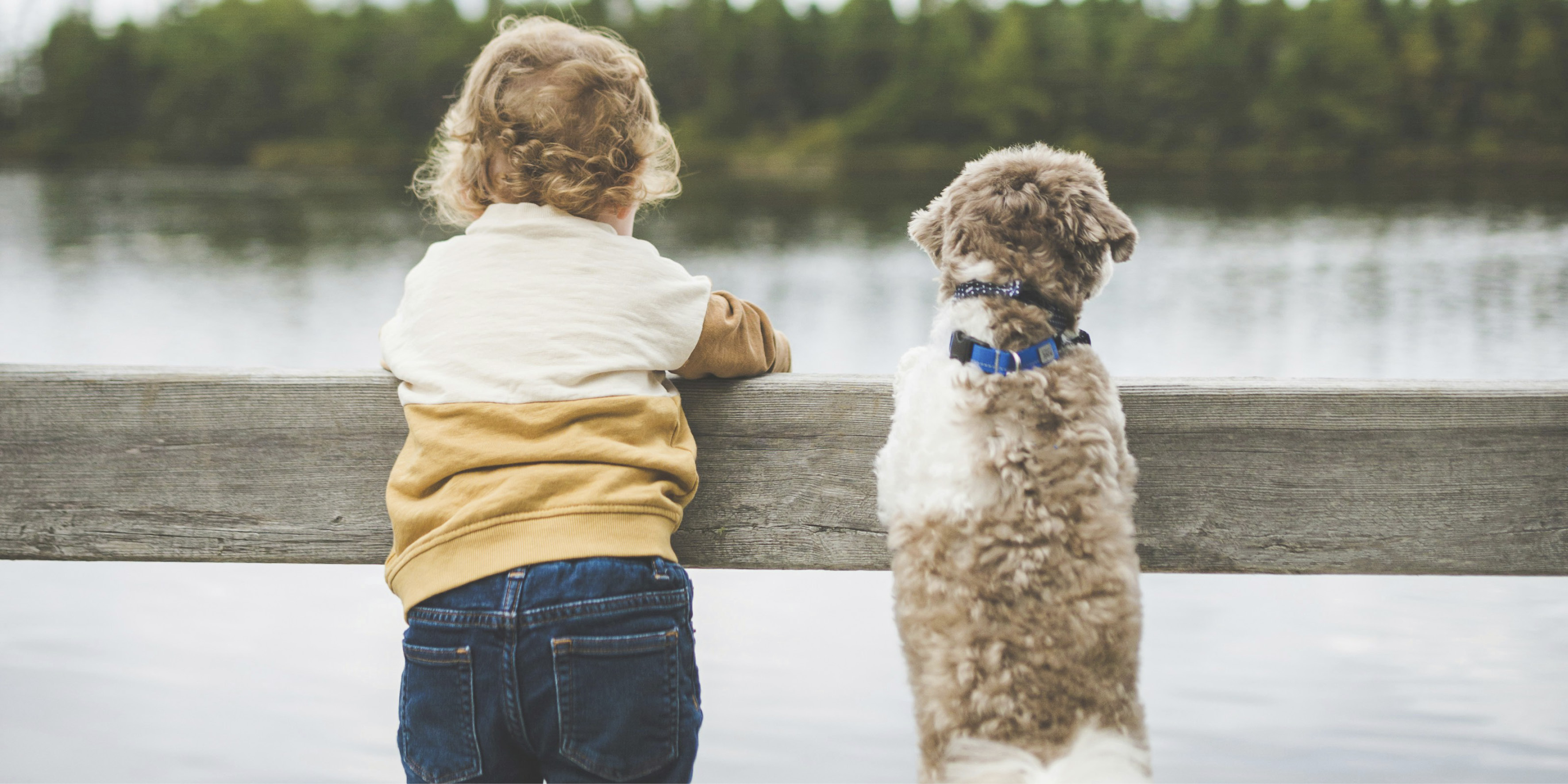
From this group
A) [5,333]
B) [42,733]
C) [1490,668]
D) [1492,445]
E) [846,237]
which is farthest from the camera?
[846,237]

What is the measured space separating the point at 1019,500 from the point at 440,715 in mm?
880

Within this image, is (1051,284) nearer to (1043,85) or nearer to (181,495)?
(181,495)

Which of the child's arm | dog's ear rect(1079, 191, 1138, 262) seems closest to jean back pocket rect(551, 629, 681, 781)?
the child's arm

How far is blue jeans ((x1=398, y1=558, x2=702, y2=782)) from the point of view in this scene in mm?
1602

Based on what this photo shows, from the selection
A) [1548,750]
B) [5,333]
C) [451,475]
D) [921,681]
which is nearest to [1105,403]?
[921,681]

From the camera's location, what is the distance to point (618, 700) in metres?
1.61

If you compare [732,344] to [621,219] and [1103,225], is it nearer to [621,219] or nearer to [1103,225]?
[621,219]

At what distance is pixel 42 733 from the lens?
13.7 feet

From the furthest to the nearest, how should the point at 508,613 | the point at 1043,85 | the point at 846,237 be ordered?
the point at 1043,85, the point at 846,237, the point at 508,613

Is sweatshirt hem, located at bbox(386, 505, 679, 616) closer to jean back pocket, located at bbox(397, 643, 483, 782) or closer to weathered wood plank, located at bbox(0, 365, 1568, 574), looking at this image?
jean back pocket, located at bbox(397, 643, 483, 782)

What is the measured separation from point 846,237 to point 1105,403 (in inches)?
1257

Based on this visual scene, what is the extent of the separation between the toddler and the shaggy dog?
355 millimetres

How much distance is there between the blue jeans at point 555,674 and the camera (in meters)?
1.60

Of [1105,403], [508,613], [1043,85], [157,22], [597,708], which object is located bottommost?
[597,708]
